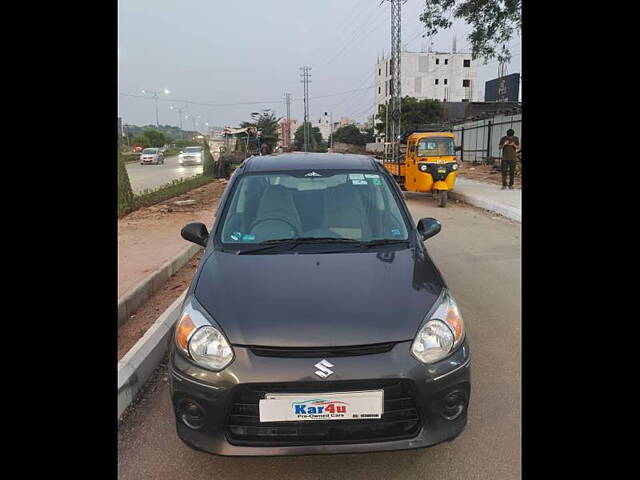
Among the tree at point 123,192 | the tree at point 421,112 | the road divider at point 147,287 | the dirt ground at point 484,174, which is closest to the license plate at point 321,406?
the road divider at point 147,287

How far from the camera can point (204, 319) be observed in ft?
7.79

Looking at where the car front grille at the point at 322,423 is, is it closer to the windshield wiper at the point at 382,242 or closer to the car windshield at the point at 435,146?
the windshield wiper at the point at 382,242

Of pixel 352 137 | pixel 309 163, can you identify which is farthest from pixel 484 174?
pixel 352 137

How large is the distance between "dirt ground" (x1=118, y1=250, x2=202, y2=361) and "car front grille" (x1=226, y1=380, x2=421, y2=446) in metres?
1.76

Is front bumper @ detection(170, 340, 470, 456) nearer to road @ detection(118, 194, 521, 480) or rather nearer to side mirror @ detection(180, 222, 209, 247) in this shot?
road @ detection(118, 194, 521, 480)

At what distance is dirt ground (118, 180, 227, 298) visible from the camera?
5801 millimetres

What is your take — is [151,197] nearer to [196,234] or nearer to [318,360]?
[196,234]

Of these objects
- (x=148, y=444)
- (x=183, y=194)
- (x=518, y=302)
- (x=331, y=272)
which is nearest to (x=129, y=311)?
(x=148, y=444)

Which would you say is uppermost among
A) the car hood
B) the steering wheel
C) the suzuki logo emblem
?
the steering wheel

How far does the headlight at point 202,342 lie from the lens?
222 centimetres

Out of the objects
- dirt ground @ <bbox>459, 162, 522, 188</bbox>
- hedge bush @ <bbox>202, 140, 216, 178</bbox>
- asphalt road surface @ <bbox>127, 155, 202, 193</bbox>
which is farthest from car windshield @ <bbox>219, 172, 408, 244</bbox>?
hedge bush @ <bbox>202, 140, 216, 178</bbox>

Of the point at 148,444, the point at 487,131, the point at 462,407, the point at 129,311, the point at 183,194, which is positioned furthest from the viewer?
the point at 487,131
